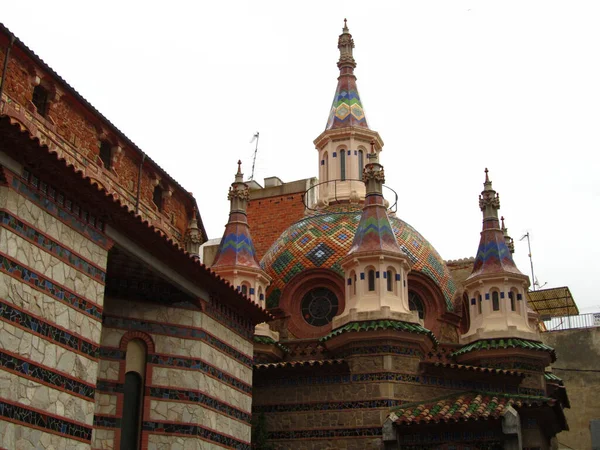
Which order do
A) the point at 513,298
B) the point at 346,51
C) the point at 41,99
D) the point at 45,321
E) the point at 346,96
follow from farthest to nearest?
the point at 346,51 → the point at 346,96 → the point at 513,298 → the point at 41,99 → the point at 45,321

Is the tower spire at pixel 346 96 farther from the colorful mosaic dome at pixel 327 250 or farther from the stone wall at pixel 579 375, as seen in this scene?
the stone wall at pixel 579 375

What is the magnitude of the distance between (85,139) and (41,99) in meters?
1.52

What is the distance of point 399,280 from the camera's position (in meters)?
20.5

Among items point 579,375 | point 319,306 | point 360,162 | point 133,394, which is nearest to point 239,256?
point 319,306

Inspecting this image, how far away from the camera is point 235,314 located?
54.9 ft

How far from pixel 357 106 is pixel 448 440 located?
41.1ft

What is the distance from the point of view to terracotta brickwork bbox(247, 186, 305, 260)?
3023 cm

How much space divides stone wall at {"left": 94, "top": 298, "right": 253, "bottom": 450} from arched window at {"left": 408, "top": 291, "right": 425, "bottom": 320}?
27.5ft

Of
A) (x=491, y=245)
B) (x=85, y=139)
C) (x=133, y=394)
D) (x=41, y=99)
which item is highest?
(x=41, y=99)

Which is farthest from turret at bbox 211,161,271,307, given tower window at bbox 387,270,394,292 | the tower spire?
the tower spire

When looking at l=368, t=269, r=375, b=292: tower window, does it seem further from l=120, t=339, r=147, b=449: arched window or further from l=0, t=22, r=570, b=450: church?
l=120, t=339, r=147, b=449: arched window

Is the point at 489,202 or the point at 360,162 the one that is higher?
the point at 360,162

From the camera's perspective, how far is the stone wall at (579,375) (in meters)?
29.4

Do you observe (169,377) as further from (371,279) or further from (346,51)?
(346,51)
